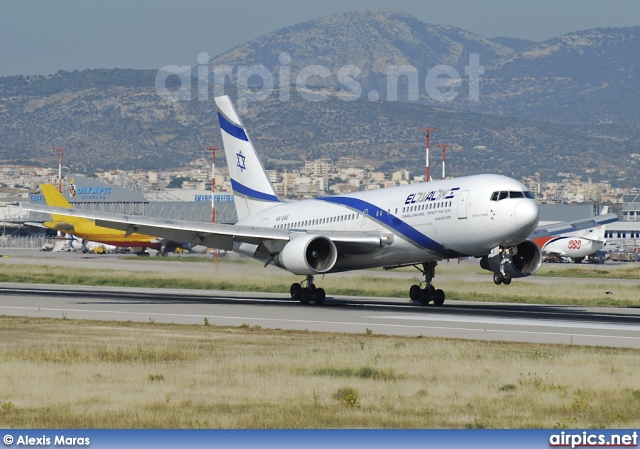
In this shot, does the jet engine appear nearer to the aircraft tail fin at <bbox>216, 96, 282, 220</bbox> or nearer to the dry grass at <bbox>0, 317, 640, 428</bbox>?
the dry grass at <bbox>0, 317, 640, 428</bbox>

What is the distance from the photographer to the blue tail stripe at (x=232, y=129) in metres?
58.2

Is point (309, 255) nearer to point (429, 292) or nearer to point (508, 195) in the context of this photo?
point (429, 292)

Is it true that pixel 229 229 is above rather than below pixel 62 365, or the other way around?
above

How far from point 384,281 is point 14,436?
49887mm

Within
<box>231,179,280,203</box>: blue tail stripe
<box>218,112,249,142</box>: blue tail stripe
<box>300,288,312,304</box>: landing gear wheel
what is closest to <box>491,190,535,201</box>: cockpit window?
<box>300,288,312,304</box>: landing gear wheel

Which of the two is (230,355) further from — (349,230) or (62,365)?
(349,230)

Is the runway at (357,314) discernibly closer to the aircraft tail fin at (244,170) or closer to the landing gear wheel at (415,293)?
the landing gear wheel at (415,293)

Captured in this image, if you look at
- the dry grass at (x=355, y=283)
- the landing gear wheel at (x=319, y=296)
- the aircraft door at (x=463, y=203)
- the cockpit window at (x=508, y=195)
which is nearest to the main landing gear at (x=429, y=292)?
the dry grass at (x=355, y=283)

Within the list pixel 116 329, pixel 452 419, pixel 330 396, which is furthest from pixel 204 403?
pixel 116 329

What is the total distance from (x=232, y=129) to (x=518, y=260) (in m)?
18.6

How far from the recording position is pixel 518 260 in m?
46.3

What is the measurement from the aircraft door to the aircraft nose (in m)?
2.11

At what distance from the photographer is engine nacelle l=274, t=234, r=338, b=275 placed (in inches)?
1821

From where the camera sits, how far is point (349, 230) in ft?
164
